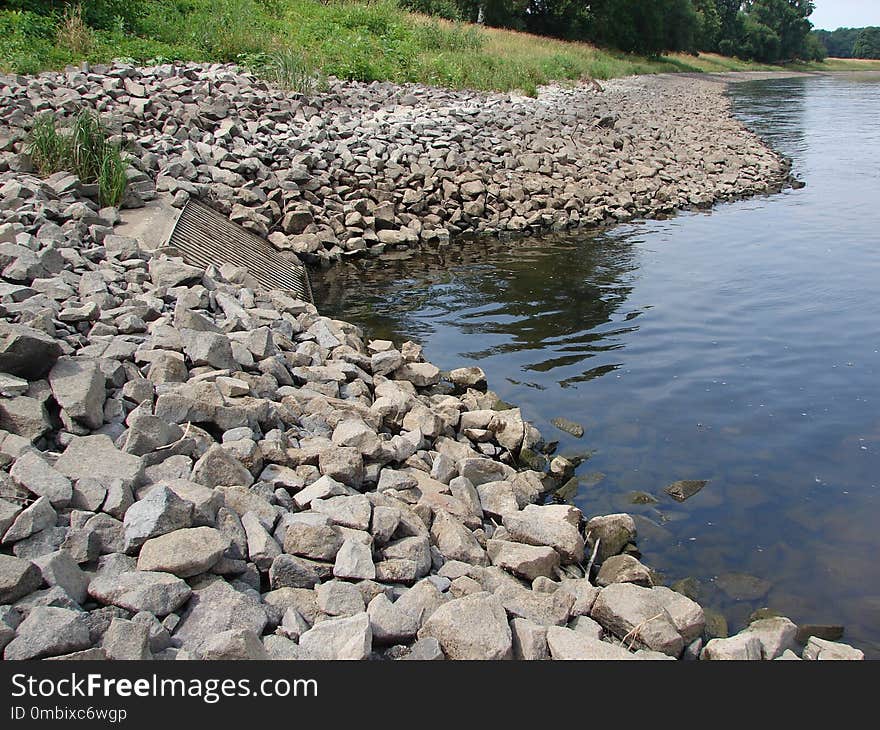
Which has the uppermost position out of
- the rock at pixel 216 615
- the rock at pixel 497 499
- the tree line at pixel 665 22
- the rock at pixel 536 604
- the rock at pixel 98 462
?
the tree line at pixel 665 22

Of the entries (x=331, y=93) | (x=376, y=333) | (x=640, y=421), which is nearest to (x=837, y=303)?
(x=640, y=421)

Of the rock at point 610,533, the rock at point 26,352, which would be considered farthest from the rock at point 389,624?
the rock at point 26,352

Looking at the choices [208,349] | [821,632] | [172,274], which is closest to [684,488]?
[821,632]

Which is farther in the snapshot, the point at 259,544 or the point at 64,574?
the point at 259,544

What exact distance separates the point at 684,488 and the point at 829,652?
172 cm

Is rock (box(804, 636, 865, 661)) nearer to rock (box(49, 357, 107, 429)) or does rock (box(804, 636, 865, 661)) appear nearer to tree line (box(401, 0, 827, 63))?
rock (box(49, 357, 107, 429))

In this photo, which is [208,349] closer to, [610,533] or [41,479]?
[41,479]

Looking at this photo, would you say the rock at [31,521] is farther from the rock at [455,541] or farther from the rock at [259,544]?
the rock at [455,541]

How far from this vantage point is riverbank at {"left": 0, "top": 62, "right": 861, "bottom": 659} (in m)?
2.79

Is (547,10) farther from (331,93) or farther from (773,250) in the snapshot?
(773,250)

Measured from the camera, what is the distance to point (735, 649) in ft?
10.3

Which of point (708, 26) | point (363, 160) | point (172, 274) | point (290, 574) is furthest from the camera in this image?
point (708, 26)

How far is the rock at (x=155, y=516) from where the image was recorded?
300cm

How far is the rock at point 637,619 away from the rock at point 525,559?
38 cm
